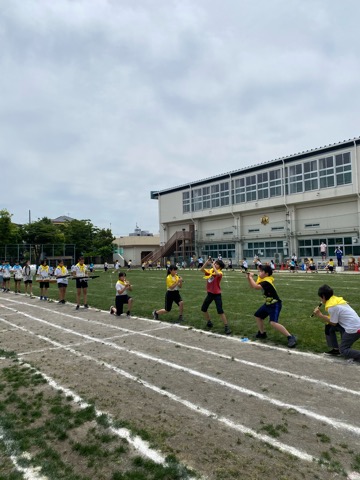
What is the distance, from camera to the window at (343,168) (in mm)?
35478

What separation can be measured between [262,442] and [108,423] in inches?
66.8

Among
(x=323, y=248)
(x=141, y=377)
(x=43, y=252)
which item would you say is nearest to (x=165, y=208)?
(x=43, y=252)

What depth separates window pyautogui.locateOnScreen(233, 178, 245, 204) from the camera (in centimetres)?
4619

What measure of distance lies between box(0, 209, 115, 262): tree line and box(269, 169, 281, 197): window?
30.1 metres

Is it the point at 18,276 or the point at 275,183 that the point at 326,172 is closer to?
the point at 275,183

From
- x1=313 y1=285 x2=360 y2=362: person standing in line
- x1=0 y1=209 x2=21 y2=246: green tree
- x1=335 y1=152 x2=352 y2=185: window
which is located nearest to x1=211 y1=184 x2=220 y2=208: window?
x1=335 y1=152 x2=352 y2=185: window

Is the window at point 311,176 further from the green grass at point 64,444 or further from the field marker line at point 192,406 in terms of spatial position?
the green grass at point 64,444

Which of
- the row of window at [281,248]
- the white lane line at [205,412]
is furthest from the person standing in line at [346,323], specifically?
the row of window at [281,248]

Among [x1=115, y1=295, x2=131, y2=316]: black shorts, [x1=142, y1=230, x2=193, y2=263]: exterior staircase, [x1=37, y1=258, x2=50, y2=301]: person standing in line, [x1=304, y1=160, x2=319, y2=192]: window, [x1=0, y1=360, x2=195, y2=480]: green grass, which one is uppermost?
[x1=304, y1=160, x2=319, y2=192]: window

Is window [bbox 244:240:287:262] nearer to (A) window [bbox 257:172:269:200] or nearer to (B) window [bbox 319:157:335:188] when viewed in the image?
(A) window [bbox 257:172:269:200]

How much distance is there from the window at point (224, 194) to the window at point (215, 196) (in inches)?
22.4

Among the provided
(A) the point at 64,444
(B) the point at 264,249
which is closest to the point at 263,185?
(B) the point at 264,249

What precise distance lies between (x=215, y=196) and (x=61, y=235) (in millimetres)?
24866

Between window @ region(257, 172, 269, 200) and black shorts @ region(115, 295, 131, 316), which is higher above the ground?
window @ region(257, 172, 269, 200)
